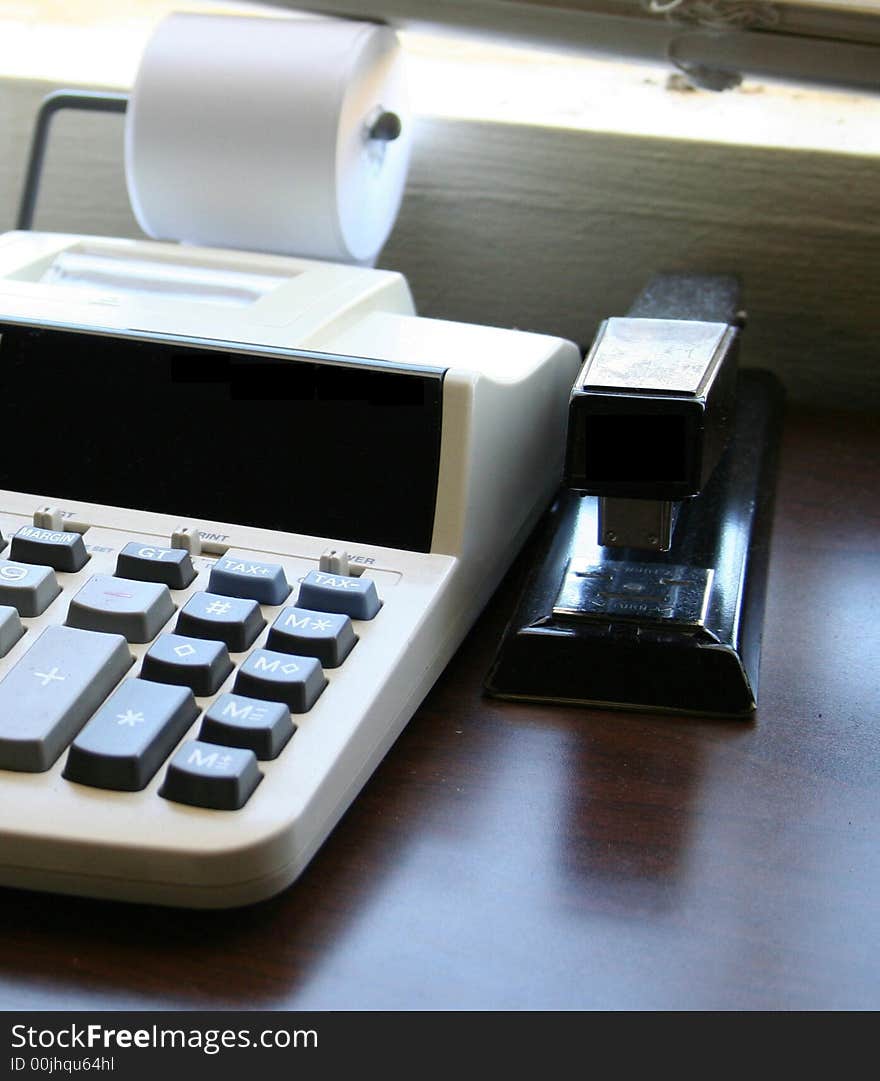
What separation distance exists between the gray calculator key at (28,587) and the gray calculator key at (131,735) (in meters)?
0.06

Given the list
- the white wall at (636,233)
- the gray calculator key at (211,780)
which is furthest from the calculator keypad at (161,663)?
the white wall at (636,233)

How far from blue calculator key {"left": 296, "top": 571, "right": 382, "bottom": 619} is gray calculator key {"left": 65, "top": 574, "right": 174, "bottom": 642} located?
5 centimetres

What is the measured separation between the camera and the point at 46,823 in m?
0.39

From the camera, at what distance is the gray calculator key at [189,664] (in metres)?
0.44

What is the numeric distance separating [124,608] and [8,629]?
0.13 feet

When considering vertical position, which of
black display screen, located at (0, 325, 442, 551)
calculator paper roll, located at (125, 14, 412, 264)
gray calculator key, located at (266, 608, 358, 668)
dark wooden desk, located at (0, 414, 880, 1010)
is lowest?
dark wooden desk, located at (0, 414, 880, 1010)

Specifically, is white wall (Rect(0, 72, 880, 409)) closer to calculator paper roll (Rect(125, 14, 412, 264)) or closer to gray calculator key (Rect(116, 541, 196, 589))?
calculator paper roll (Rect(125, 14, 412, 264))

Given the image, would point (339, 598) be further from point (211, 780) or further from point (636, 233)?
point (636, 233)

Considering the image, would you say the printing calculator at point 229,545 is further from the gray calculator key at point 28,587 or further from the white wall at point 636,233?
the white wall at point 636,233

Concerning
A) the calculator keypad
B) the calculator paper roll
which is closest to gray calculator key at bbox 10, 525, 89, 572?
the calculator keypad

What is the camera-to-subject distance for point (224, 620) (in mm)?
461

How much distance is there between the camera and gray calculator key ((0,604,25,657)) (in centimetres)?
45

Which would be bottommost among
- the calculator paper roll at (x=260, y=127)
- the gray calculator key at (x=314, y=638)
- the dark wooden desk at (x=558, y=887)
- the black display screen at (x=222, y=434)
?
the dark wooden desk at (x=558, y=887)
